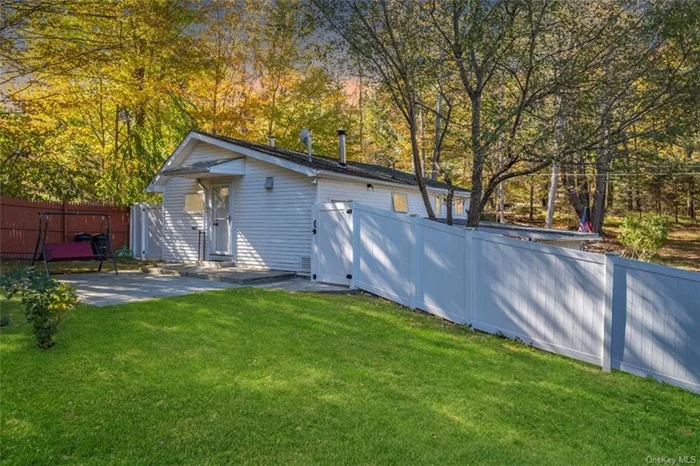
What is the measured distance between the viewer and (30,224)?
41.0ft

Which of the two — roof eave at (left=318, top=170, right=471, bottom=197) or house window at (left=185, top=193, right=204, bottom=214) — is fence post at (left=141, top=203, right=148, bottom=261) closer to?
house window at (left=185, top=193, right=204, bottom=214)

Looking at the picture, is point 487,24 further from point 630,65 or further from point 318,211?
point 318,211

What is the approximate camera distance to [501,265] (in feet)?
19.7

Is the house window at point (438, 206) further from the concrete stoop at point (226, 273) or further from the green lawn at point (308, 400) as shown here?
the green lawn at point (308, 400)

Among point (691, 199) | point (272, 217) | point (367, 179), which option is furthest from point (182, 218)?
point (691, 199)

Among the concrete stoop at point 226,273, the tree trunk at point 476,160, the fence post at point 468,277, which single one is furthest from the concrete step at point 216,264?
the fence post at point 468,277

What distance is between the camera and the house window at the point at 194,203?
502 inches

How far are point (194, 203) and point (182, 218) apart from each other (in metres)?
0.67

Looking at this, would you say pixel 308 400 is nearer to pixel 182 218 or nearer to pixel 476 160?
pixel 476 160

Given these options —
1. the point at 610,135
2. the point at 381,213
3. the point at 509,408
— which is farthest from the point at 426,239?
the point at 509,408

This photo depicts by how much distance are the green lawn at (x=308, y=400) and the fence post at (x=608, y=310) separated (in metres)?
0.18

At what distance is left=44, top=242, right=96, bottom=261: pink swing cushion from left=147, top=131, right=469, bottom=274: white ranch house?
2884mm

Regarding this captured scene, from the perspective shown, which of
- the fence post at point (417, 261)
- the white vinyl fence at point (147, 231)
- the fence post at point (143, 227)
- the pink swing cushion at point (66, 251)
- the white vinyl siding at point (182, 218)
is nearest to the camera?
the fence post at point (417, 261)

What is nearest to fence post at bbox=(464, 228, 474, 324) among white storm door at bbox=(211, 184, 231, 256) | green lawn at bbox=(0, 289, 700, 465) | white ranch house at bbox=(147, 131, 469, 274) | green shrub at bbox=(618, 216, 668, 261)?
green lawn at bbox=(0, 289, 700, 465)
